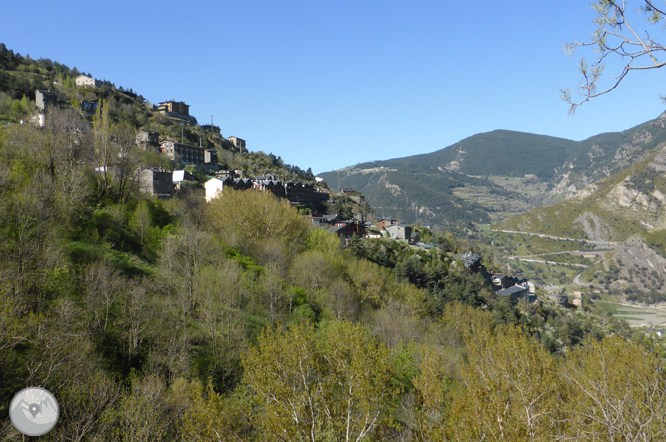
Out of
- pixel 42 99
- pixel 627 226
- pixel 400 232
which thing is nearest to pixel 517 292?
pixel 400 232

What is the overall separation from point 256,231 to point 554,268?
150111 millimetres

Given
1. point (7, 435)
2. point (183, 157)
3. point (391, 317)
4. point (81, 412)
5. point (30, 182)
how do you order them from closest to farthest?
point (7, 435) → point (81, 412) → point (30, 182) → point (391, 317) → point (183, 157)

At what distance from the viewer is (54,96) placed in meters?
93.2

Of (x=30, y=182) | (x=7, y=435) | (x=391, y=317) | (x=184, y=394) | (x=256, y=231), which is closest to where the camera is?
(x=7, y=435)

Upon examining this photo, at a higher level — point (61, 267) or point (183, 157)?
point (183, 157)

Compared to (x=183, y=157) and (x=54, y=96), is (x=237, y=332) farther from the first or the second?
(x=54, y=96)

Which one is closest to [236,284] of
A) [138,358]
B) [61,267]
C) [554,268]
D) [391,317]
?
[138,358]

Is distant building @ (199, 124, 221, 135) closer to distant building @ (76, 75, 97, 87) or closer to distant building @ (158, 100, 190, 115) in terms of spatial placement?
distant building @ (158, 100, 190, 115)

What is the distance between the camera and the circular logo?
10.5 m

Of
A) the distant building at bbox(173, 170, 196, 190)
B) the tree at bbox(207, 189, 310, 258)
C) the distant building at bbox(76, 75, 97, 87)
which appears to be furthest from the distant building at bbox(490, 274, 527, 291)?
the distant building at bbox(76, 75, 97, 87)

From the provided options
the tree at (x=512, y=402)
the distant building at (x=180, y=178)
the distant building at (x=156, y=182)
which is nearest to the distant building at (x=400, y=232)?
the distant building at (x=180, y=178)

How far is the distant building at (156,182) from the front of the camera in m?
56.4

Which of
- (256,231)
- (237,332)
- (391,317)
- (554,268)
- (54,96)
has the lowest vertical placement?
(554,268)

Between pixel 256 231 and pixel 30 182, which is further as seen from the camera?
pixel 256 231
